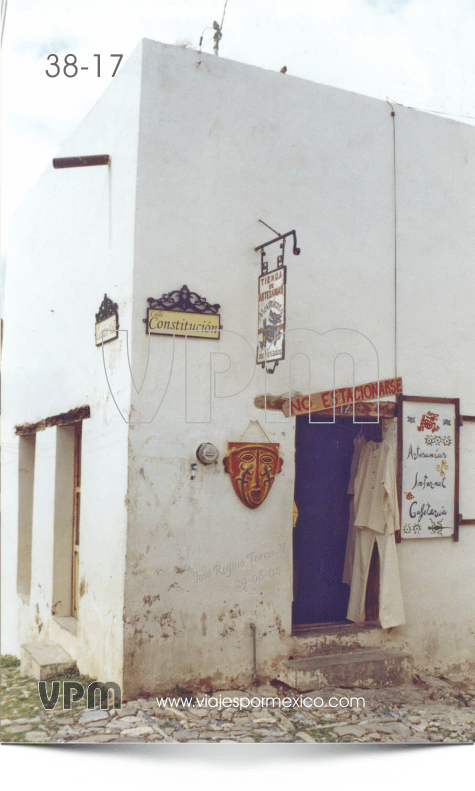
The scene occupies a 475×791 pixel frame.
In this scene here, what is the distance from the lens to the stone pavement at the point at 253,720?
4.50m

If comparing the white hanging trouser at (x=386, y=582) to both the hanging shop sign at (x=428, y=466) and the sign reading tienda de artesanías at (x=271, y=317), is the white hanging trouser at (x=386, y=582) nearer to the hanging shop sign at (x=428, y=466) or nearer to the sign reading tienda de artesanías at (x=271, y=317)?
the hanging shop sign at (x=428, y=466)

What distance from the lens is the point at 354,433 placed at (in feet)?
21.7

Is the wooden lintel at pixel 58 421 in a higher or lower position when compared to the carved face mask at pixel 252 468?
higher

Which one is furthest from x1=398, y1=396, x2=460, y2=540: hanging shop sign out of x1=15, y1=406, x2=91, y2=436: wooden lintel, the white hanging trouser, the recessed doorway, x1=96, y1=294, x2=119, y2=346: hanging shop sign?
x1=15, y1=406, x2=91, y2=436: wooden lintel

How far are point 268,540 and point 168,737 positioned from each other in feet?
5.45

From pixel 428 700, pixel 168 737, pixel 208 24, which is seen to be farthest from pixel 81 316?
pixel 428 700

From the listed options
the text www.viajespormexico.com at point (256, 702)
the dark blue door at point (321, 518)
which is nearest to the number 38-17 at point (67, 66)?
the dark blue door at point (321, 518)

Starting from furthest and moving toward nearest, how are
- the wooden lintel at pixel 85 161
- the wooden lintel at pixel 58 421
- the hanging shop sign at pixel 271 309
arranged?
the wooden lintel at pixel 58 421
the wooden lintel at pixel 85 161
the hanging shop sign at pixel 271 309

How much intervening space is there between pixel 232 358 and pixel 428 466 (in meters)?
2.17

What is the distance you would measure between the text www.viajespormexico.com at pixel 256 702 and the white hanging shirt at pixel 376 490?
1467mm

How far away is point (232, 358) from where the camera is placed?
5508 mm

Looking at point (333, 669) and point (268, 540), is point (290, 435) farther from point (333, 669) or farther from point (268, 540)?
point (333, 669)

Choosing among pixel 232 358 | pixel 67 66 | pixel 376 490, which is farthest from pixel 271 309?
pixel 67 66

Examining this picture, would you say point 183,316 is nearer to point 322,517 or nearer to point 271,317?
point 271,317
